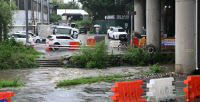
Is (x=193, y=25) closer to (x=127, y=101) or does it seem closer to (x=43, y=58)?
(x=127, y=101)

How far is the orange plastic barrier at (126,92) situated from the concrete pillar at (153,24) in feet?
78.6

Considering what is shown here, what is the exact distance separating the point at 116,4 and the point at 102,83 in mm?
52851

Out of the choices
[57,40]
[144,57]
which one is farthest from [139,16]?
[144,57]

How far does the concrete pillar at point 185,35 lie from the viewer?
2312 cm

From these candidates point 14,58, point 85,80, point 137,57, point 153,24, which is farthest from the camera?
point 153,24

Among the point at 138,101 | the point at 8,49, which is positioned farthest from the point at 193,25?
the point at 8,49

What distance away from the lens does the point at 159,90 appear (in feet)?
45.9

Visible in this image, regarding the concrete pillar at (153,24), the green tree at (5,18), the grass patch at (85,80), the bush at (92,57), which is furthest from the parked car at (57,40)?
the grass patch at (85,80)

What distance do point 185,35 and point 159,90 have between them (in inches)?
408

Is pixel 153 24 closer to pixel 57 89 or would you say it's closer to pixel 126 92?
pixel 57 89

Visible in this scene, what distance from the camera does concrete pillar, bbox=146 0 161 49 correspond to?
3716 cm

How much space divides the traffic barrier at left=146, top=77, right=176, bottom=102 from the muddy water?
202 centimetres

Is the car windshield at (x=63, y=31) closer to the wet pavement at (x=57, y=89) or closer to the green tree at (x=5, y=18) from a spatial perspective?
the green tree at (x=5, y=18)

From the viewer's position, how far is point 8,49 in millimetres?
31766
